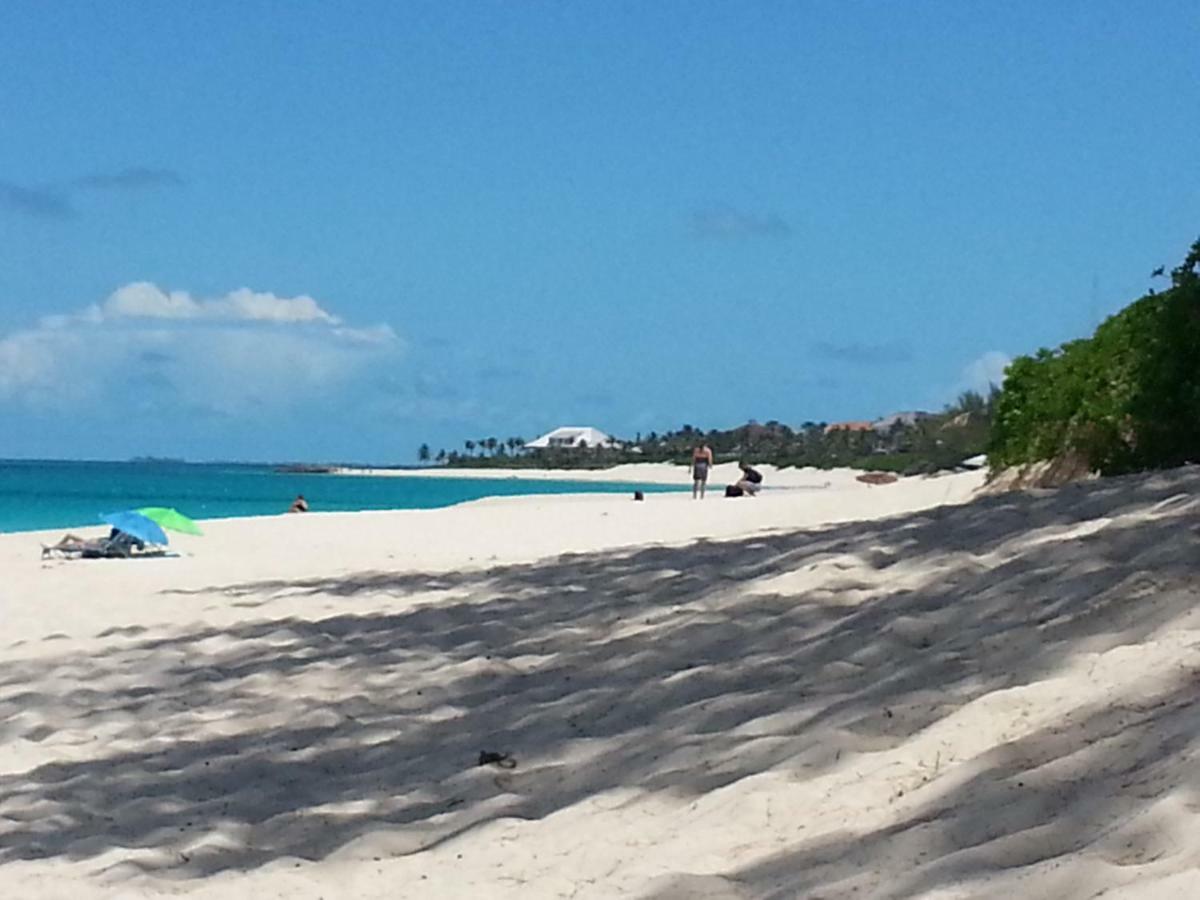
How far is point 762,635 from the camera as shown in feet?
21.2

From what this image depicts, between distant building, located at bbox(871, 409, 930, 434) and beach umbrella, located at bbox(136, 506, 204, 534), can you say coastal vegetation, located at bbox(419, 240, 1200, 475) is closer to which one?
beach umbrella, located at bbox(136, 506, 204, 534)

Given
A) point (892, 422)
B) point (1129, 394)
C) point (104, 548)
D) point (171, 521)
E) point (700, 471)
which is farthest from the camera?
point (892, 422)

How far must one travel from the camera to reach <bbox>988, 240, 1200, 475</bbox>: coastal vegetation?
36.6 ft

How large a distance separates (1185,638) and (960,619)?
4.02 ft

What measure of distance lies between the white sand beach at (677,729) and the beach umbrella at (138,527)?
6667 mm

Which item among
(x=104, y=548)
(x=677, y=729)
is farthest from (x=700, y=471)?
(x=677, y=729)

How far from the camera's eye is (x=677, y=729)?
17.4 feet

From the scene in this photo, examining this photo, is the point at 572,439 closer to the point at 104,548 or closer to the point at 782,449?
the point at 782,449

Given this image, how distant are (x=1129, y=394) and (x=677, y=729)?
760cm

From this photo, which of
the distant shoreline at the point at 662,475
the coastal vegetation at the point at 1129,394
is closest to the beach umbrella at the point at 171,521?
the coastal vegetation at the point at 1129,394

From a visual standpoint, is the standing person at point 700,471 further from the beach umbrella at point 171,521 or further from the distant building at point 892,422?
the distant building at point 892,422

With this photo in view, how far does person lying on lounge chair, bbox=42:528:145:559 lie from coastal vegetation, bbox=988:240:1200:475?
9.01 metres

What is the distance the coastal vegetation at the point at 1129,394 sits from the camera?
11148 mm

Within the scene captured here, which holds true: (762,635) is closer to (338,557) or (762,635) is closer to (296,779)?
(296,779)
